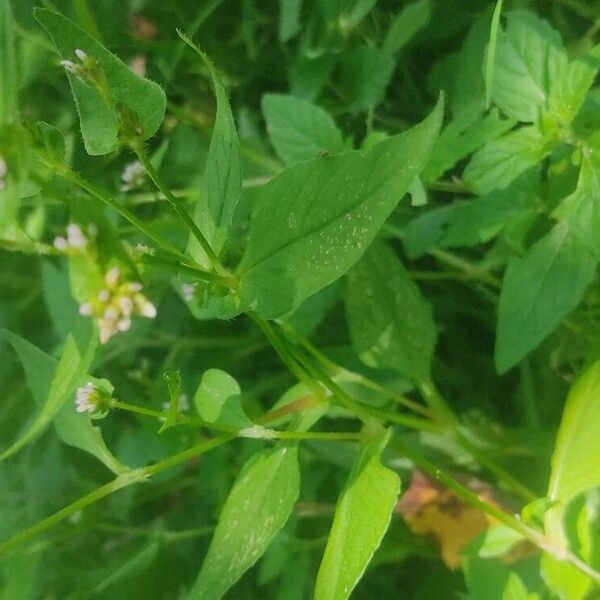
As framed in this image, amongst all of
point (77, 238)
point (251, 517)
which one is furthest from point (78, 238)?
point (251, 517)

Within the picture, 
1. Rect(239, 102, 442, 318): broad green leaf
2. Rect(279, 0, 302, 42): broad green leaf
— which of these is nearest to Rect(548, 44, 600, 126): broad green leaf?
Rect(239, 102, 442, 318): broad green leaf

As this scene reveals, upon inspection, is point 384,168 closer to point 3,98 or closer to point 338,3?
point 3,98

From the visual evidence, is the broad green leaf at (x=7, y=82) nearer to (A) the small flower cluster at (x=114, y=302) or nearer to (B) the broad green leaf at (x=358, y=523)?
(A) the small flower cluster at (x=114, y=302)

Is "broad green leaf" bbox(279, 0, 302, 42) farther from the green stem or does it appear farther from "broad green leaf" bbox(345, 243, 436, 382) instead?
the green stem

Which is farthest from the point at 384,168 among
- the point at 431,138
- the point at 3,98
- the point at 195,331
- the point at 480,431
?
the point at 195,331

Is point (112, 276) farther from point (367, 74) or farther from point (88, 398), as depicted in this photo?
point (367, 74)

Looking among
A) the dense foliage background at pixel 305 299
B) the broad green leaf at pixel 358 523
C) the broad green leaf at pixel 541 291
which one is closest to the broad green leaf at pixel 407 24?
the dense foliage background at pixel 305 299
